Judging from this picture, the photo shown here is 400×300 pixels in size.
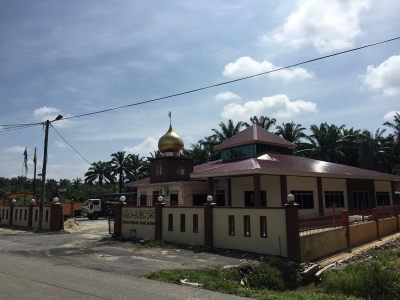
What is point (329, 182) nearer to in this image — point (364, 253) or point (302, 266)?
point (364, 253)

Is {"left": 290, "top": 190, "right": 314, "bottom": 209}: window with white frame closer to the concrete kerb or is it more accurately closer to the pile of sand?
the concrete kerb

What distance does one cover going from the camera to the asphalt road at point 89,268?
7.44 m

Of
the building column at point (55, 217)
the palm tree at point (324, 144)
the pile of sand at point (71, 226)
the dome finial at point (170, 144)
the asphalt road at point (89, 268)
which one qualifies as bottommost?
the asphalt road at point (89, 268)

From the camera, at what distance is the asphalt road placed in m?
7.44

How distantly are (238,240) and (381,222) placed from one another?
33.9ft

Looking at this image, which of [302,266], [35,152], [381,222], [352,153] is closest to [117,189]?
[35,152]

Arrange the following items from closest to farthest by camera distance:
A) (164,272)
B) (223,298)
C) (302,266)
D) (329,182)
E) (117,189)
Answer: (223,298) → (164,272) → (302,266) → (329,182) → (117,189)

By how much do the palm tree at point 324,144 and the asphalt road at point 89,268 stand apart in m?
31.0

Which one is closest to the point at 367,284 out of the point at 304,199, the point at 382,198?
the point at 304,199

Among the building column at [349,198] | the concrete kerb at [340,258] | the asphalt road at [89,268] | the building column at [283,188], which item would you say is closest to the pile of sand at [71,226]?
the asphalt road at [89,268]

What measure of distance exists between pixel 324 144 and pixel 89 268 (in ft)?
122

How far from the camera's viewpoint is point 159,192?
2433cm

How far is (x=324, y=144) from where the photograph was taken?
4247 cm

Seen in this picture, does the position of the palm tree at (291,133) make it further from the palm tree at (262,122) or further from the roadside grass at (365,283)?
the roadside grass at (365,283)
